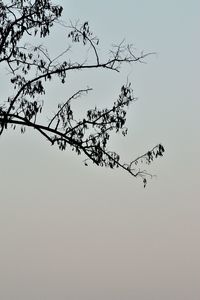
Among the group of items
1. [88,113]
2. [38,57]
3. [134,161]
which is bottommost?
[134,161]

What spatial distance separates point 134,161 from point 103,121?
94cm

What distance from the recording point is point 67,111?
14.2m

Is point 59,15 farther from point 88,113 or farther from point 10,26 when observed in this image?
point 88,113

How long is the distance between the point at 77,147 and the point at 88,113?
2.36 feet

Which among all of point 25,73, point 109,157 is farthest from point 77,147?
point 25,73

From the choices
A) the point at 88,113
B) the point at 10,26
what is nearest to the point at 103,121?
the point at 88,113

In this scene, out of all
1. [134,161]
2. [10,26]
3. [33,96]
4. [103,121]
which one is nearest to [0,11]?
[10,26]

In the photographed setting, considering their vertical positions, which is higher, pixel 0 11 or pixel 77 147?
pixel 0 11

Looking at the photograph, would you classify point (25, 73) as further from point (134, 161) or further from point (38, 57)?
point (134, 161)

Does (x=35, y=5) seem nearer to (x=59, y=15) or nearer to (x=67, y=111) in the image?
(x=59, y=15)

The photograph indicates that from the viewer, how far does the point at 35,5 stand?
1430 centimetres

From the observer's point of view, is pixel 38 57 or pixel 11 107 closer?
pixel 11 107

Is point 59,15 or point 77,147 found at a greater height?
point 59,15

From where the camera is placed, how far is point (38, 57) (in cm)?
1452
